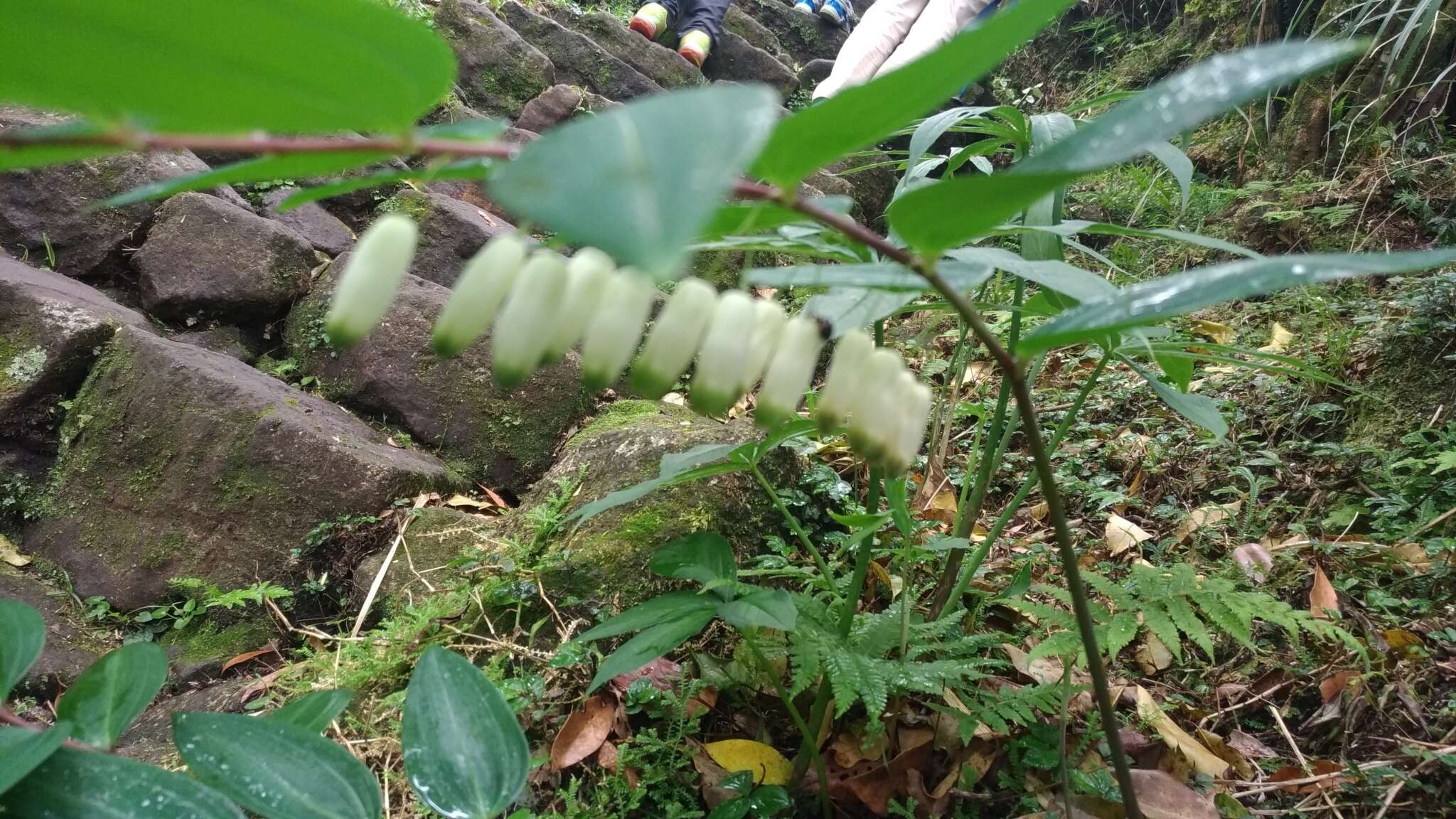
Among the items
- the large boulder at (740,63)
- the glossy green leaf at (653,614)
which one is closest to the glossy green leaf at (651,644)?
the glossy green leaf at (653,614)

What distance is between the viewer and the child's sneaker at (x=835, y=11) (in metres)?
8.97

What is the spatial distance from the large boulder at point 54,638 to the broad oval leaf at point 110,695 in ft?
4.67

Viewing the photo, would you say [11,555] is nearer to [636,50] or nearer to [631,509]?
[631,509]

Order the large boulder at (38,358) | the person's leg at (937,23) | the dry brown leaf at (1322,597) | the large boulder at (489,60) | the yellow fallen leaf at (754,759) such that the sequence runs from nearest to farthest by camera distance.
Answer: the yellow fallen leaf at (754,759) → the dry brown leaf at (1322,597) → the large boulder at (38,358) → the person's leg at (937,23) → the large boulder at (489,60)

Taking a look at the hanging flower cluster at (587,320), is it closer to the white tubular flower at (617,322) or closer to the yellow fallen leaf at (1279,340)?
the white tubular flower at (617,322)

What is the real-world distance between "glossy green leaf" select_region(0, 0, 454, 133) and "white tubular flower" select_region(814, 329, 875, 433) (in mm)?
378

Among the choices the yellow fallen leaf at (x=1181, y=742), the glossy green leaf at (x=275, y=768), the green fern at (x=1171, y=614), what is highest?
the green fern at (x=1171, y=614)

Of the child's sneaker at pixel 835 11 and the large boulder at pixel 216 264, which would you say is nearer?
the large boulder at pixel 216 264

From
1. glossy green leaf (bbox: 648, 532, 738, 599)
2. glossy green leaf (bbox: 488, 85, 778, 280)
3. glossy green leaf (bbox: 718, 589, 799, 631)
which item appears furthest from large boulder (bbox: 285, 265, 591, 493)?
glossy green leaf (bbox: 488, 85, 778, 280)

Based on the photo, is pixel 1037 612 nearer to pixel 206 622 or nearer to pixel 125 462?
pixel 206 622

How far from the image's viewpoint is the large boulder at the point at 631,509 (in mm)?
1928

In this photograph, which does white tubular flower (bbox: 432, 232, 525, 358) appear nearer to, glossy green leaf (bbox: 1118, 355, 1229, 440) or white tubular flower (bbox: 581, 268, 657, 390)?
white tubular flower (bbox: 581, 268, 657, 390)

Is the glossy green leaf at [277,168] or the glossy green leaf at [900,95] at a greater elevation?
Answer: the glossy green leaf at [900,95]

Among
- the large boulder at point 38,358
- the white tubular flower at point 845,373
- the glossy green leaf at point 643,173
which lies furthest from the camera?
the large boulder at point 38,358
